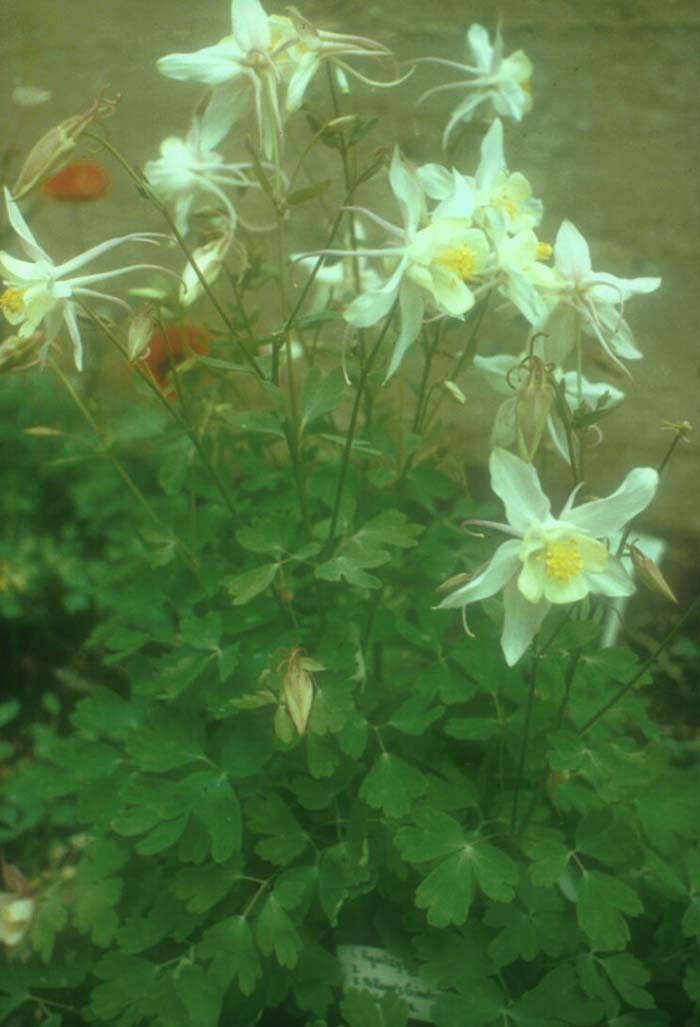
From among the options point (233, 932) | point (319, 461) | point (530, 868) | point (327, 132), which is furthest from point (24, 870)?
point (327, 132)

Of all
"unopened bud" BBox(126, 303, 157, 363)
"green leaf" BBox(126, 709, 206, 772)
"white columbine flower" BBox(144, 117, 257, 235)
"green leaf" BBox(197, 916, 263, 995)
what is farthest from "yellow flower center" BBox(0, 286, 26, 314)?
"green leaf" BBox(197, 916, 263, 995)

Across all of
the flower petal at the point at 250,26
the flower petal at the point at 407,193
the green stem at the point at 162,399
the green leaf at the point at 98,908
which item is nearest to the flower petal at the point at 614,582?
the flower petal at the point at 407,193

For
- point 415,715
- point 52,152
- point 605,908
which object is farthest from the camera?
point 415,715

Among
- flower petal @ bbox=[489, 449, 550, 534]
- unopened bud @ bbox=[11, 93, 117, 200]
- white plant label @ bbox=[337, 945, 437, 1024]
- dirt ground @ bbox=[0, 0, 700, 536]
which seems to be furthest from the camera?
dirt ground @ bbox=[0, 0, 700, 536]

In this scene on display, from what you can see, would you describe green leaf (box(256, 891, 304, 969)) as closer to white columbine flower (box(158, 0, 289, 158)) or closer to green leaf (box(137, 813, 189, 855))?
green leaf (box(137, 813, 189, 855))

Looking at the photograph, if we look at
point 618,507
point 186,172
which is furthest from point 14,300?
point 618,507

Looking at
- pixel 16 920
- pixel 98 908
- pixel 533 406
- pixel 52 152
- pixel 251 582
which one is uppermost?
pixel 52 152

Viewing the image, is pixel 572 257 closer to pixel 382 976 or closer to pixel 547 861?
pixel 547 861

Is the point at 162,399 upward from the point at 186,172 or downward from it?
downward
